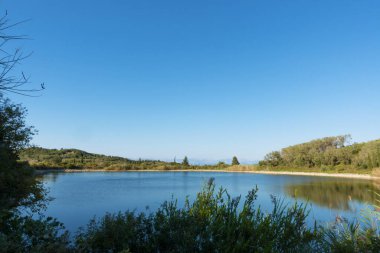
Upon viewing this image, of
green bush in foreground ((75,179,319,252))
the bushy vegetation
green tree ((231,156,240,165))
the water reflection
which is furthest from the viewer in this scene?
green tree ((231,156,240,165))

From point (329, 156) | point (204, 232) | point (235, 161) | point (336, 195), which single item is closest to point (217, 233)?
point (204, 232)

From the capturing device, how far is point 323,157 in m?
64.8

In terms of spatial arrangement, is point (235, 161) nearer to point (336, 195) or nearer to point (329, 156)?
point (329, 156)

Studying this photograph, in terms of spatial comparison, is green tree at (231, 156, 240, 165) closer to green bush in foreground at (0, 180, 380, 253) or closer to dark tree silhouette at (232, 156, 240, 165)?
dark tree silhouette at (232, 156, 240, 165)

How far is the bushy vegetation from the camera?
51.7 meters

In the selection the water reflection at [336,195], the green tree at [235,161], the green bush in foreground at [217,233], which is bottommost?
the water reflection at [336,195]

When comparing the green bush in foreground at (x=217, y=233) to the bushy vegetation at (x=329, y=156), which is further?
the bushy vegetation at (x=329, y=156)

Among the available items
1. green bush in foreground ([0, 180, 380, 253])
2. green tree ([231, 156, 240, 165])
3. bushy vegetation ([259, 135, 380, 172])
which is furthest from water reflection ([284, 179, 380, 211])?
green tree ([231, 156, 240, 165])

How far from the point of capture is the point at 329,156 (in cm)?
6353

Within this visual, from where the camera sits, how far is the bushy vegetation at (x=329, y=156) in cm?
5167

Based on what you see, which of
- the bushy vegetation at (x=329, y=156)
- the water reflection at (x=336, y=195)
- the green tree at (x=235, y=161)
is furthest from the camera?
the green tree at (x=235, y=161)

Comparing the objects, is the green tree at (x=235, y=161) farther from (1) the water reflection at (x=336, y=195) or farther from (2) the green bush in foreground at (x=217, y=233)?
(2) the green bush in foreground at (x=217, y=233)

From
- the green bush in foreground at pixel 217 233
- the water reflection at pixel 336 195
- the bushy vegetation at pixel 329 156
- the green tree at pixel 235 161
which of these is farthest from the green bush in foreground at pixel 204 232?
the green tree at pixel 235 161

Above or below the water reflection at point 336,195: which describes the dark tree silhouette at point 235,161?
above
